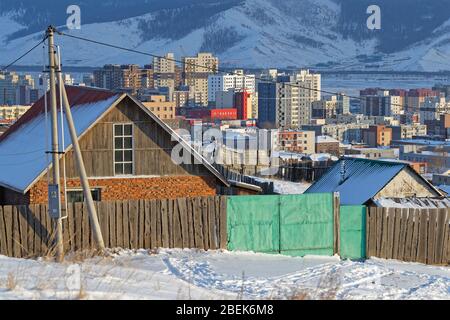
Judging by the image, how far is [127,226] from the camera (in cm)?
1634

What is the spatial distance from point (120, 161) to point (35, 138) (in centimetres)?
264

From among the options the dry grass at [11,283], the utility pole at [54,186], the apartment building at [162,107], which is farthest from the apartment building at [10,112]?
the dry grass at [11,283]

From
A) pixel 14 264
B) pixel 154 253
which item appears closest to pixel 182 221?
pixel 154 253

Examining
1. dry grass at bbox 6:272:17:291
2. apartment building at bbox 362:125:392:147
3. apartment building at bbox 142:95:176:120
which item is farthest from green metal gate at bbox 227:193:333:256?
apartment building at bbox 362:125:392:147

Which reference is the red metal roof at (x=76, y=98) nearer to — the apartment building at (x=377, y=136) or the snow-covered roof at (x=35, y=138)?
the snow-covered roof at (x=35, y=138)

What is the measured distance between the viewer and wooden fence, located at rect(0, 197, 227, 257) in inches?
620

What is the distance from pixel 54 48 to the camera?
51.5 ft

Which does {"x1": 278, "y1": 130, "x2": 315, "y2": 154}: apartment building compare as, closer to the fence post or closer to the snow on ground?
the fence post

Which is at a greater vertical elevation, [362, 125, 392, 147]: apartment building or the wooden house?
the wooden house

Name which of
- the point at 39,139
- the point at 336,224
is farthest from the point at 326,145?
the point at 336,224

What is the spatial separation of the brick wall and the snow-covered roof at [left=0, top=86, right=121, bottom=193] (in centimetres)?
132

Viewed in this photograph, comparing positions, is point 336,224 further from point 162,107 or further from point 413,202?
point 162,107
